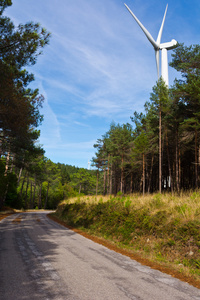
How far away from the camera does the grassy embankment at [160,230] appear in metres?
6.77

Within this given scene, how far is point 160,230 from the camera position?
8.47 metres

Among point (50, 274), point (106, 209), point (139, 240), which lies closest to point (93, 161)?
point (106, 209)

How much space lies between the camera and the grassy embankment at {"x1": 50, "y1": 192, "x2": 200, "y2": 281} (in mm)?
6773

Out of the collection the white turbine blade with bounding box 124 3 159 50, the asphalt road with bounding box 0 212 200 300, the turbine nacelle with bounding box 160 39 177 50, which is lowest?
the asphalt road with bounding box 0 212 200 300

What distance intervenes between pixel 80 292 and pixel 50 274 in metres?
1.23

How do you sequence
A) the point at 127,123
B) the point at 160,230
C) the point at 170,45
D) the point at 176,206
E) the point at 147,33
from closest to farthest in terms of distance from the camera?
the point at 160,230 < the point at 176,206 < the point at 170,45 < the point at 147,33 < the point at 127,123

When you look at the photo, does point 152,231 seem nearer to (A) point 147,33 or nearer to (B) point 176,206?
(B) point 176,206

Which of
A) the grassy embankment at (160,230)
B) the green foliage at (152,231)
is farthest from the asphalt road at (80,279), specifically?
the green foliage at (152,231)

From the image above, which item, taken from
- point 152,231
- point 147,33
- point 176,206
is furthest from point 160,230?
point 147,33

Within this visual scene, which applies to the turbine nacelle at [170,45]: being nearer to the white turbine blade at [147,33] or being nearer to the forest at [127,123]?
the white turbine blade at [147,33]

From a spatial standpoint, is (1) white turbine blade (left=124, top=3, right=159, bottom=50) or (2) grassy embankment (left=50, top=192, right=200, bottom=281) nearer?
(2) grassy embankment (left=50, top=192, right=200, bottom=281)

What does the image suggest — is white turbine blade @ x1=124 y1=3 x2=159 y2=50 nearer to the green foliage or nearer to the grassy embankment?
the green foliage

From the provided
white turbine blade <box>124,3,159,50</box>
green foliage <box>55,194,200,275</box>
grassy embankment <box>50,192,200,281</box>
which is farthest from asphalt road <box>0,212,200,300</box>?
white turbine blade <box>124,3,159,50</box>

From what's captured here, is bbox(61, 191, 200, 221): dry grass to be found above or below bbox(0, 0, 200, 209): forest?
below
